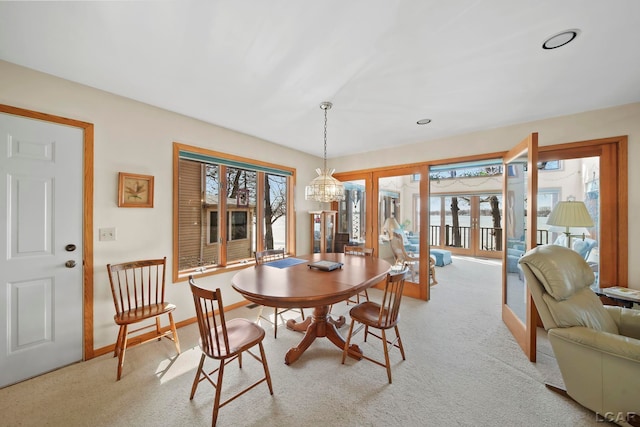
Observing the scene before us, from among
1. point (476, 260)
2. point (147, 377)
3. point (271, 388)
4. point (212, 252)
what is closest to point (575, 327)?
point (271, 388)

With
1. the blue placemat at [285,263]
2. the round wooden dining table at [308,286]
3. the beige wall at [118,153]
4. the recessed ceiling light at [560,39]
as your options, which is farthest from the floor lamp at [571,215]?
the beige wall at [118,153]

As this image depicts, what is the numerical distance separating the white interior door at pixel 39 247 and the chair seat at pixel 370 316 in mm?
2554

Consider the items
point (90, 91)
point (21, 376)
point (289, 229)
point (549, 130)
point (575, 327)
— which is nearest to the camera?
point (575, 327)

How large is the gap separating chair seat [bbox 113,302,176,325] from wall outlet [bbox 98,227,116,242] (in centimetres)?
75

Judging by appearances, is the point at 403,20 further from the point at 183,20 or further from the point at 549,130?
the point at 549,130

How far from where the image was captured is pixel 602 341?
154 cm

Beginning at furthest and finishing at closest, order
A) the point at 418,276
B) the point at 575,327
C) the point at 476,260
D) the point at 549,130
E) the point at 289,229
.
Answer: the point at 476,260
the point at 289,229
the point at 418,276
the point at 549,130
the point at 575,327

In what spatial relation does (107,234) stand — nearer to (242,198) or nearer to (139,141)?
(139,141)

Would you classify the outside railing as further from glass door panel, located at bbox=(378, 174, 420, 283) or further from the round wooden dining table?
the round wooden dining table

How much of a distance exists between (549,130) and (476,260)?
16.5 ft

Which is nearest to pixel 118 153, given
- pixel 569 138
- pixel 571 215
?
pixel 571 215

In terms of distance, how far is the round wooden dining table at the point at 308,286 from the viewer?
5.66 feet

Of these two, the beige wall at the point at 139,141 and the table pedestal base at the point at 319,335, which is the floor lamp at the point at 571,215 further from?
the table pedestal base at the point at 319,335

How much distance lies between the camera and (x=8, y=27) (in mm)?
1544
